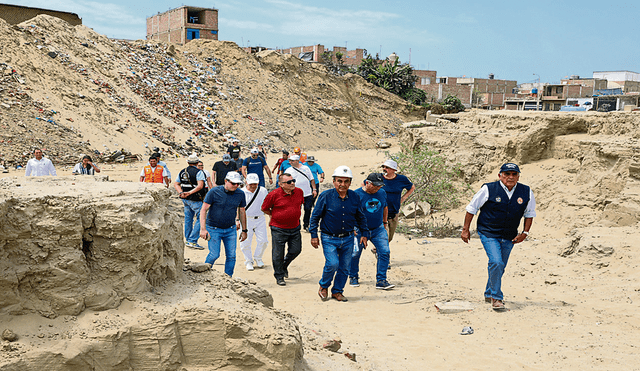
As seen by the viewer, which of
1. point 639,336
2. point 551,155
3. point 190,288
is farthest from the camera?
point 551,155

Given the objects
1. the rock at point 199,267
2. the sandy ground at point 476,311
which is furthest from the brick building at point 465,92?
the rock at point 199,267

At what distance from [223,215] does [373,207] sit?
2.13 metres

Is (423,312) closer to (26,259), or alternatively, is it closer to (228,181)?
(228,181)

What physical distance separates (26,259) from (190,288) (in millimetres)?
1250

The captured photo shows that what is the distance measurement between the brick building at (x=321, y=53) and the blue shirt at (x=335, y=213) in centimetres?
4151

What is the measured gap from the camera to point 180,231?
4488 millimetres

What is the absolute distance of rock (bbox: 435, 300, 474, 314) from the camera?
6.46 meters

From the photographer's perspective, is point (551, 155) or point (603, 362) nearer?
point (603, 362)

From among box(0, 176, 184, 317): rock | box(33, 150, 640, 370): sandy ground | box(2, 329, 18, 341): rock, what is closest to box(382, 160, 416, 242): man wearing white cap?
box(33, 150, 640, 370): sandy ground

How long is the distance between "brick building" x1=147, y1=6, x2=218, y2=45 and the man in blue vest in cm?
3482

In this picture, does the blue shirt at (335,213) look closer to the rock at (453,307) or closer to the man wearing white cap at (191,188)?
the rock at (453,307)

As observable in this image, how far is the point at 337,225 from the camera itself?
6.79m

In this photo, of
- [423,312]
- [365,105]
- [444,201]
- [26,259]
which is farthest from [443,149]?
[365,105]

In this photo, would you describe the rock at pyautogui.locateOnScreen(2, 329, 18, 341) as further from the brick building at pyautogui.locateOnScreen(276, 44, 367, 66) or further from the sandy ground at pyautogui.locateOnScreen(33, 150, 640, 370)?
the brick building at pyautogui.locateOnScreen(276, 44, 367, 66)
